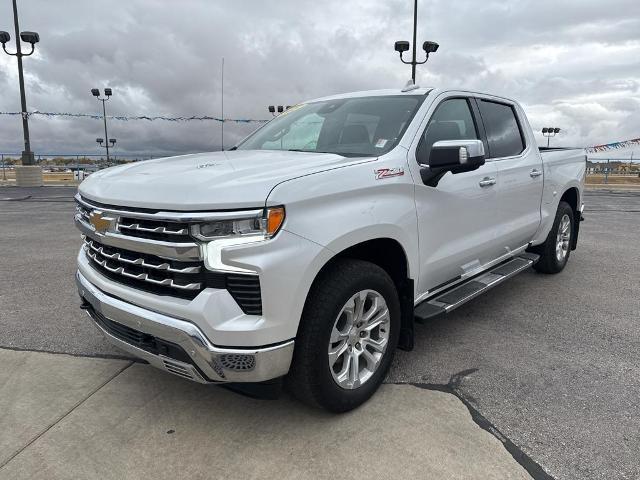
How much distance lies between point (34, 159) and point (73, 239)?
15.5m

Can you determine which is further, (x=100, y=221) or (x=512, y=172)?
(x=512, y=172)

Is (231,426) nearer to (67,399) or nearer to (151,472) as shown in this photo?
(151,472)

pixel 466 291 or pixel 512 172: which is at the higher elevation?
pixel 512 172

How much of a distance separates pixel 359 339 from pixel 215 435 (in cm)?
92

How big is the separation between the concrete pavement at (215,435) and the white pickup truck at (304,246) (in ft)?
0.75

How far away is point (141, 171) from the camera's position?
2883mm

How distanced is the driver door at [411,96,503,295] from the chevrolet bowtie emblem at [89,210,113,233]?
1766mm

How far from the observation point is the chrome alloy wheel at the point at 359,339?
270 centimetres

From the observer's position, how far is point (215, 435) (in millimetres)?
2643

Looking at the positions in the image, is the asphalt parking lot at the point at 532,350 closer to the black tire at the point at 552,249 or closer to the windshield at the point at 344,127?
the black tire at the point at 552,249

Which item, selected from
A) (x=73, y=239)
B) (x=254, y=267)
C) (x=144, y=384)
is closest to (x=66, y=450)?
(x=144, y=384)

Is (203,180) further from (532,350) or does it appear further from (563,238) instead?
(563,238)

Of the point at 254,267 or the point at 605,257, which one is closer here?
the point at 254,267

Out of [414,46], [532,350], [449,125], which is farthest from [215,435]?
[414,46]
